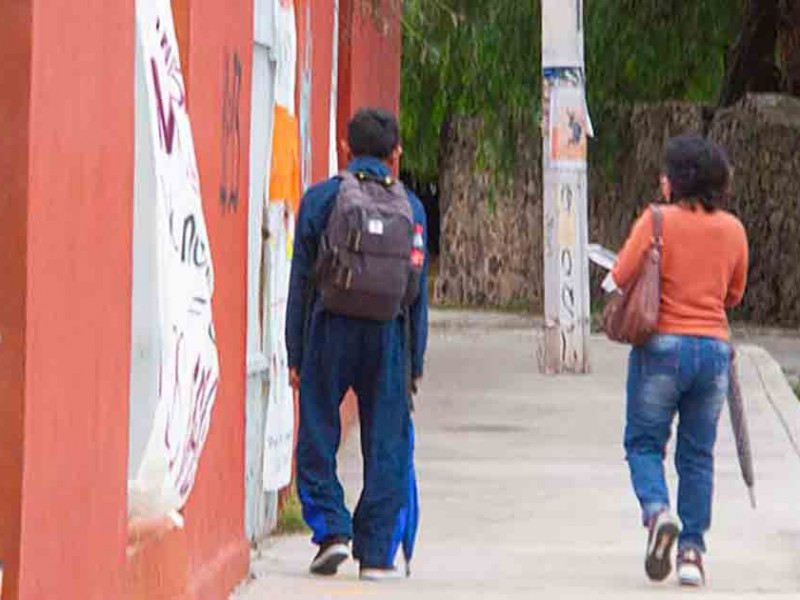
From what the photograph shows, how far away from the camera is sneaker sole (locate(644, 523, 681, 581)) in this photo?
9.10 meters

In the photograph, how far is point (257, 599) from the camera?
28.0 feet

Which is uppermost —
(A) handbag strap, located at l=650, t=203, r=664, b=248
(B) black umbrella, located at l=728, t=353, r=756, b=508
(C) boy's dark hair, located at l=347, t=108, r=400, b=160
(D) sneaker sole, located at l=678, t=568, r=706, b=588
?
(C) boy's dark hair, located at l=347, t=108, r=400, b=160

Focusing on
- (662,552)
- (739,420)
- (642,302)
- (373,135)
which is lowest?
(662,552)

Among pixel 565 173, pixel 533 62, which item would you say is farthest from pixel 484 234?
pixel 565 173

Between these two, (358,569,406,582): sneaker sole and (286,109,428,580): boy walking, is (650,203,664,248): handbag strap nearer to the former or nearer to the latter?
(286,109,428,580): boy walking

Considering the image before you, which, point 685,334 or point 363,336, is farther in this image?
point 685,334

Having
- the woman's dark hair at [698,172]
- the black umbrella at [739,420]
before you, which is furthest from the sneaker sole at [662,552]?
the woman's dark hair at [698,172]

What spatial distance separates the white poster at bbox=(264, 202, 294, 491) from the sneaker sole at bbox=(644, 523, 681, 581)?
6.35ft

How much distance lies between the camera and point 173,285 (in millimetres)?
6938

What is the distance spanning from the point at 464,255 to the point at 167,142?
22.4 metres


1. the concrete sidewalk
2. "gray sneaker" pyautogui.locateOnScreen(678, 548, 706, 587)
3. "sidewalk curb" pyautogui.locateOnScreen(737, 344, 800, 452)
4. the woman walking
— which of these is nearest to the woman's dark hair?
the woman walking

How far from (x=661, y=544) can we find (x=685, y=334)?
0.77 meters

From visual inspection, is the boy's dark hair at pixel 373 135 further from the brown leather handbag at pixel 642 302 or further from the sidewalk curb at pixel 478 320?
the sidewalk curb at pixel 478 320

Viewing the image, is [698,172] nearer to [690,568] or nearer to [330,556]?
[690,568]
